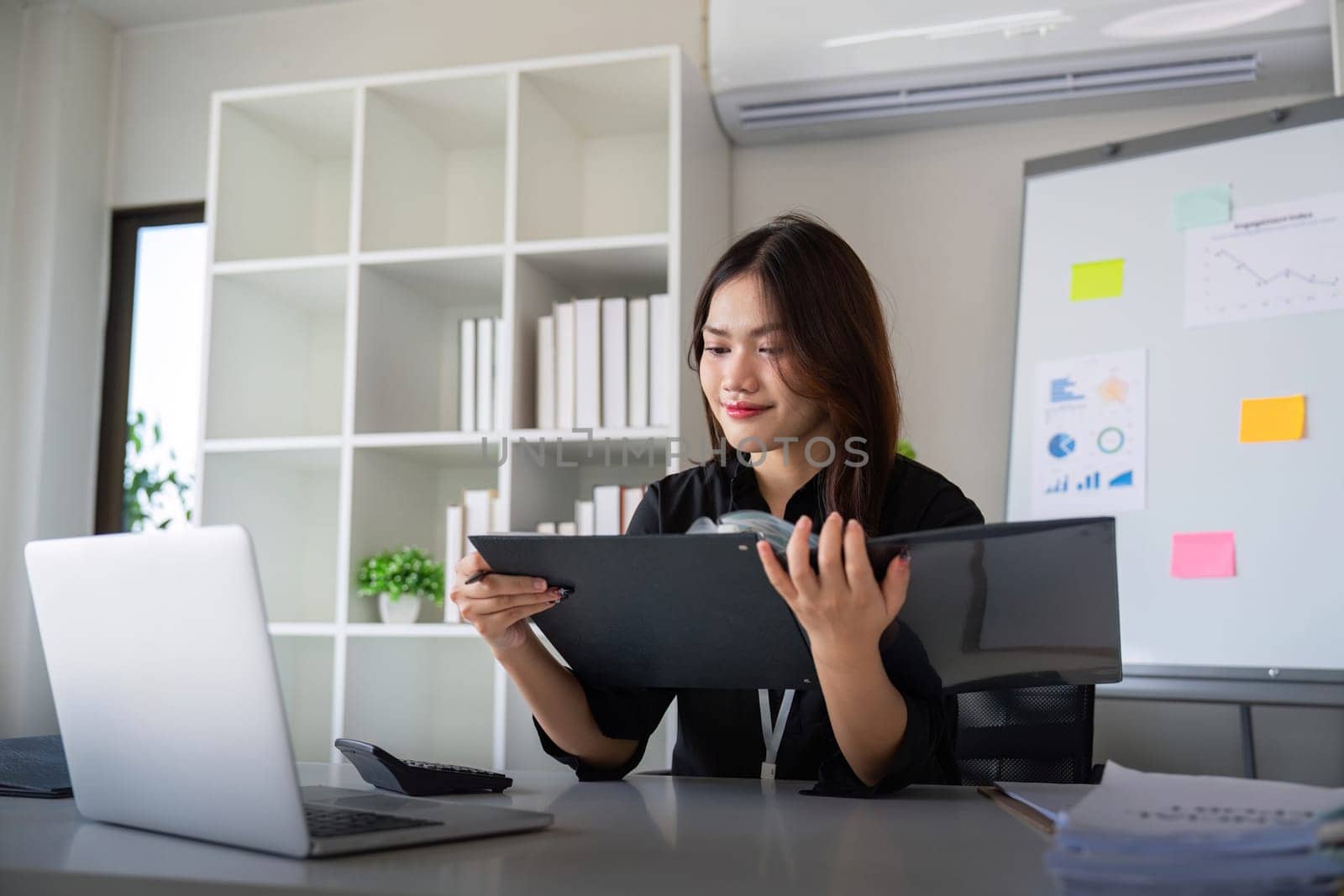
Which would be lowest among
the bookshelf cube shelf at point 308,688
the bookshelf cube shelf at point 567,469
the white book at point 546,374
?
the bookshelf cube shelf at point 308,688

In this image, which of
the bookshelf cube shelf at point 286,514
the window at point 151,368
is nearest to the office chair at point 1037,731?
the bookshelf cube shelf at point 286,514

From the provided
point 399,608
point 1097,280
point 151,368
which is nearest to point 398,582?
point 399,608

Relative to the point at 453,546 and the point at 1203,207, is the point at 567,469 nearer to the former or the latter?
the point at 453,546

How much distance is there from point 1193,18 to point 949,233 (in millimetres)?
671

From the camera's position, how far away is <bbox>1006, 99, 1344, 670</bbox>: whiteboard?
2.13 metres

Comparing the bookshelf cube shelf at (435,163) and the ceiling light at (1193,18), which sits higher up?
the ceiling light at (1193,18)

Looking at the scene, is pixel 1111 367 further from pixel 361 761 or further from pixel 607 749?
pixel 361 761

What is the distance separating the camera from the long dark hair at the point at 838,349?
4.74 ft

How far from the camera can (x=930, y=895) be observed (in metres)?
0.66

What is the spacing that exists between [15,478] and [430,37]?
165cm

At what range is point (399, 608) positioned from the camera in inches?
103

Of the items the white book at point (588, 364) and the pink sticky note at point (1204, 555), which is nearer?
the pink sticky note at point (1204, 555)

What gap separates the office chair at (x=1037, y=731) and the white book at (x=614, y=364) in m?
1.21

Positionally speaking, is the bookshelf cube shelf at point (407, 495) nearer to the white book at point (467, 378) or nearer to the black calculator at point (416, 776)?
the white book at point (467, 378)
